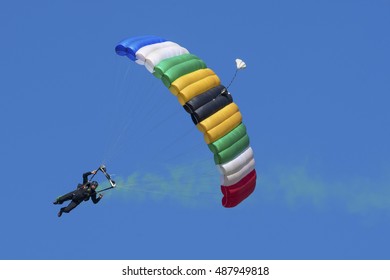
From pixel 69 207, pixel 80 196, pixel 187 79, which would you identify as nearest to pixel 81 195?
pixel 80 196

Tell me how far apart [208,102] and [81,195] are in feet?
14.9

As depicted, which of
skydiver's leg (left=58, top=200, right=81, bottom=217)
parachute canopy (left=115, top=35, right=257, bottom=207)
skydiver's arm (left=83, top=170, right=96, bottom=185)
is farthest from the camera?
skydiver's arm (left=83, top=170, right=96, bottom=185)

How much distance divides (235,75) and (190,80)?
1404mm

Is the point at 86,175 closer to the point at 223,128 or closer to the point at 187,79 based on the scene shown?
the point at 187,79

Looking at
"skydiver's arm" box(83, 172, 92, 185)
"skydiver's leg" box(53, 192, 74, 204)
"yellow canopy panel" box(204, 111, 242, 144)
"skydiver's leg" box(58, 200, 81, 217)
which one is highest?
"yellow canopy panel" box(204, 111, 242, 144)

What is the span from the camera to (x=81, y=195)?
973 inches

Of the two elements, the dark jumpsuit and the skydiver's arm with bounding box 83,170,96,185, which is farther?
the skydiver's arm with bounding box 83,170,96,185

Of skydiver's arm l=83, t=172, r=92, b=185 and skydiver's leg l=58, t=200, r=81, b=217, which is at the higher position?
skydiver's arm l=83, t=172, r=92, b=185

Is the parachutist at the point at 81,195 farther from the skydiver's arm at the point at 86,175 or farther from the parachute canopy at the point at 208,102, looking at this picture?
the parachute canopy at the point at 208,102

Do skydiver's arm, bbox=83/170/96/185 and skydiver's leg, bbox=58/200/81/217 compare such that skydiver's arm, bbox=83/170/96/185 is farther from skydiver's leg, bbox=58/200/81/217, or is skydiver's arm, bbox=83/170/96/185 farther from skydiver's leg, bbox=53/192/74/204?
skydiver's leg, bbox=58/200/81/217

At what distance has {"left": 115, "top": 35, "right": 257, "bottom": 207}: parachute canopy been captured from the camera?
23.8 metres

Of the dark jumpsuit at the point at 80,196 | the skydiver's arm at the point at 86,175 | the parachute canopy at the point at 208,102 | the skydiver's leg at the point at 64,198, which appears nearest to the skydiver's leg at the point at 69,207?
the dark jumpsuit at the point at 80,196

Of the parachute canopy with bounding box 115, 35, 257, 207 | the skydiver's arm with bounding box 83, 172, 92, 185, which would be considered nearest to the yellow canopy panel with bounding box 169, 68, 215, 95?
the parachute canopy with bounding box 115, 35, 257, 207

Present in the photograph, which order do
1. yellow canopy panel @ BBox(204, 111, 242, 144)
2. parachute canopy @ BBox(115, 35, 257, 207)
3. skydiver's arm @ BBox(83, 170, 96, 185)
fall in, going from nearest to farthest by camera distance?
1. yellow canopy panel @ BBox(204, 111, 242, 144)
2. parachute canopy @ BBox(115, 35, 257, 207)
3. skydiver's arm @ BBox(83, 170, 96, 185)
